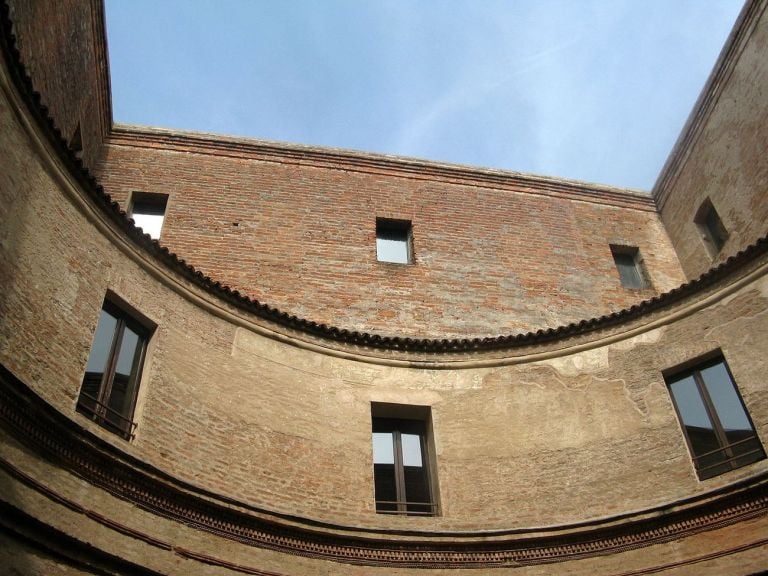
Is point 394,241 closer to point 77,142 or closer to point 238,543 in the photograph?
point 77,142

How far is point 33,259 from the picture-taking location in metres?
7.78

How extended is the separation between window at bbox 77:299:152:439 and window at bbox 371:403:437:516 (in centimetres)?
322

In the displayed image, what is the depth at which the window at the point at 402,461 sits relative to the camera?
31.9ft

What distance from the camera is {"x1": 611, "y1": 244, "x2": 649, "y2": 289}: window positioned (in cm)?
1483

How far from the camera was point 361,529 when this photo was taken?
8.70 m

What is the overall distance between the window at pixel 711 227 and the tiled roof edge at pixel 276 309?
12.6ft

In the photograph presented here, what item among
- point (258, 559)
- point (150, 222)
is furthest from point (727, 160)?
point (258, 559)

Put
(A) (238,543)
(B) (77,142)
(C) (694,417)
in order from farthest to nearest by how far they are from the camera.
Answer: (B) (77,142) → (C) (694,417) → (A) (238,543)

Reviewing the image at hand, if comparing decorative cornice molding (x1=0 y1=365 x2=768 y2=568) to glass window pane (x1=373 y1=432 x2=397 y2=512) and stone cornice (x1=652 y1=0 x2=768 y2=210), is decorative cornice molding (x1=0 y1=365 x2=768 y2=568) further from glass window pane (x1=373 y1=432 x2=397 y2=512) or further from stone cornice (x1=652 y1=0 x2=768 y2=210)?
stone cornice (x1=652 y1=0 x2=768 y2=210)

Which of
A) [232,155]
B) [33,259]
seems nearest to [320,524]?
[33,259]

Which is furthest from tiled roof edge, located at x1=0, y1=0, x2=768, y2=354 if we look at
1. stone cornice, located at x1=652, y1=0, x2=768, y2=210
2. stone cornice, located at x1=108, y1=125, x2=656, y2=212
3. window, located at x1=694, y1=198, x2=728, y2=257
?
stone cornice, located at x1=652, y1=0, x2=768, y2=210

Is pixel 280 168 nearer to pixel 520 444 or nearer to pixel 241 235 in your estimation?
pixel 241 235

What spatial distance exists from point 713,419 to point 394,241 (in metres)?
6.74

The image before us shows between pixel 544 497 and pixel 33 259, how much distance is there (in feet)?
21.2
